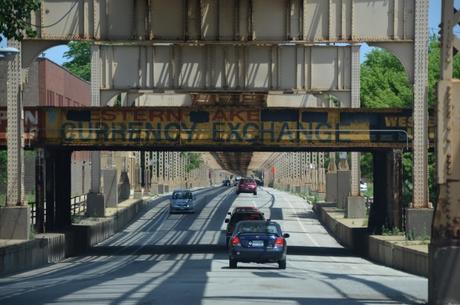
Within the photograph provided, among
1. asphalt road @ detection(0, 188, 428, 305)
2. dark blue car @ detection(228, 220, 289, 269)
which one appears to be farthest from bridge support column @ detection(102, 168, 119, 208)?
dark blue car @ detection(228, 220, 289, 269)

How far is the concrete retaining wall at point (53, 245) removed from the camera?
34.9 meters

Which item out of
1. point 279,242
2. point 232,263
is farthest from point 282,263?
point 232,263

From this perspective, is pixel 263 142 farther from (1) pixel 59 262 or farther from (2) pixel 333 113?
(1) pixel 59 262

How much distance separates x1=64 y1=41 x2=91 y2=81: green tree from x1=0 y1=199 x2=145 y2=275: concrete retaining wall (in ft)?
254

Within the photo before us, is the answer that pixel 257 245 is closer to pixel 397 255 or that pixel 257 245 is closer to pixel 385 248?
pixel 397 255

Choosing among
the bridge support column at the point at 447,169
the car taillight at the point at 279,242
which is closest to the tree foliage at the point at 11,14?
the bridge support column at the point at 447,169

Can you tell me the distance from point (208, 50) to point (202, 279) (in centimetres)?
1809

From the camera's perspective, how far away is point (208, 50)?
43188mm

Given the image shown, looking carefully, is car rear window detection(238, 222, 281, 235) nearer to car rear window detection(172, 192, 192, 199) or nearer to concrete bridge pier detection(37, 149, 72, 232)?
concrete bridge pier detection(37, 149, 72, 232)

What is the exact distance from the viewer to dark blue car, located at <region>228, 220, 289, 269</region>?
3303 centimetres

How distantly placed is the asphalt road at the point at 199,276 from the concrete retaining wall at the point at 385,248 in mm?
496

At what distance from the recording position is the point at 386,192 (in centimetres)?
4772

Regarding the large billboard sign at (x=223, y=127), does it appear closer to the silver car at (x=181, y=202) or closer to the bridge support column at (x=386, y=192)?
the bridge support column at (x=386, y=192)

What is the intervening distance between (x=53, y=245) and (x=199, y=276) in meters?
15.5
